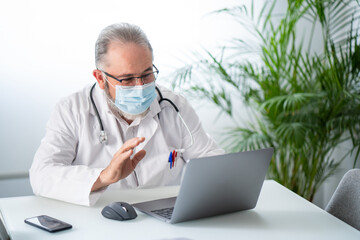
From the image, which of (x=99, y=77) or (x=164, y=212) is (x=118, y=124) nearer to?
(x=99, y=77)

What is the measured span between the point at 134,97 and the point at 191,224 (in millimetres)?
664

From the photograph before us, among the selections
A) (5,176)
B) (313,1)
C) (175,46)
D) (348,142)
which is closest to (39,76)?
(5,176)

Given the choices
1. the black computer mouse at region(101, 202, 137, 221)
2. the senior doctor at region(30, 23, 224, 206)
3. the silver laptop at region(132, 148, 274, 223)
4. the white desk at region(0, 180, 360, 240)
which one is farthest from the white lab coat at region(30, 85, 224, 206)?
the silver laptop at region(132, 148, 274, 223)

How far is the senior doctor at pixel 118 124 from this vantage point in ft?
6.33

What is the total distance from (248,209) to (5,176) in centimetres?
197

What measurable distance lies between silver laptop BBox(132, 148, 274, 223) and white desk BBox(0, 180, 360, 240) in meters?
0.03

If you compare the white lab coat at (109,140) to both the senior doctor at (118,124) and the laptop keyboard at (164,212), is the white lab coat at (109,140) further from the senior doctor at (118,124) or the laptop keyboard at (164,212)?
the laptop keyboard at (164,212)

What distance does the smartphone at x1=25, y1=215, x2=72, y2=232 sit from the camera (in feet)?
4.61

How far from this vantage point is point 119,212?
1.50 m

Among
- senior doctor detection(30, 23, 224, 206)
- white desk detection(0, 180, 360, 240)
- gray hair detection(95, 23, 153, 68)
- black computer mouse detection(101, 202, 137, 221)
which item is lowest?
white desk detection(0, 180, 360, 240)

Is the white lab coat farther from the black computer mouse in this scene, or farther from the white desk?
the black computer mouse

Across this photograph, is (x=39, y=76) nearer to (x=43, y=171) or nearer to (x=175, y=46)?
(x=175, y=46)

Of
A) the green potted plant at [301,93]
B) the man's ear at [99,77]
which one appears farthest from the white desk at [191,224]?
the green potted plant at [301,93]

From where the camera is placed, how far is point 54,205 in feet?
5.49
